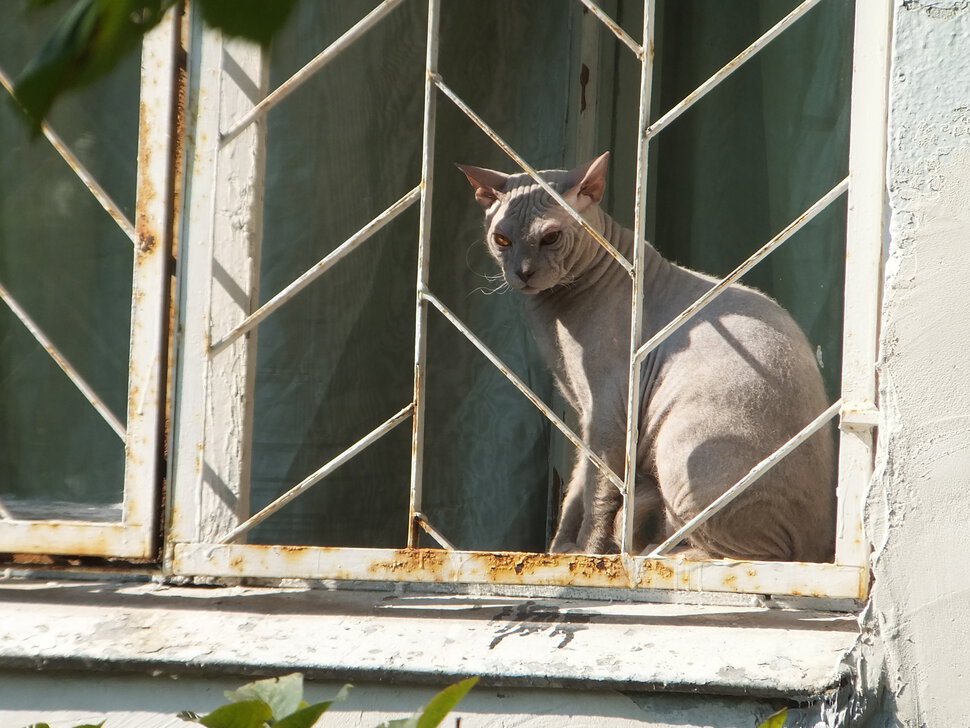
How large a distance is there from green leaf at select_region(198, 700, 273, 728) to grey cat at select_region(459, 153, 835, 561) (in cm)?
178

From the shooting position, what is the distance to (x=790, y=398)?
258 centimetres

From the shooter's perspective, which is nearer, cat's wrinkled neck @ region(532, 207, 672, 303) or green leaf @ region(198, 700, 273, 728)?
green leaf @ region(198, 700, 273, 728)

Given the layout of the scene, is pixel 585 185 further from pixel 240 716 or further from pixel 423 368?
pixel 240 716

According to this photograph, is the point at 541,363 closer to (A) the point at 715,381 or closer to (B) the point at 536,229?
(B) the point at 536,229

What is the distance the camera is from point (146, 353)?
6.67ft

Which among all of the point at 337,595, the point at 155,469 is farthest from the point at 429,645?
the point at 155,469

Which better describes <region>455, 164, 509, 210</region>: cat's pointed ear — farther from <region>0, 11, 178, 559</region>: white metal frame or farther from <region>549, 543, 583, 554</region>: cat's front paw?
<region>0, 11, 178, 559</region>: white metal frame

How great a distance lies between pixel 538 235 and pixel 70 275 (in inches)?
48.1

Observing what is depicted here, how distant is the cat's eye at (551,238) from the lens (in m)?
2.94

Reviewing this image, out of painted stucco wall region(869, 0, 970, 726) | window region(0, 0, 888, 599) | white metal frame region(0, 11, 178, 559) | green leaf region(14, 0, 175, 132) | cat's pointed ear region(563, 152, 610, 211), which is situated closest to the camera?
green leaf region(14, 0, 175, 132)

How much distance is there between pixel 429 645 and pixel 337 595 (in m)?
0.36

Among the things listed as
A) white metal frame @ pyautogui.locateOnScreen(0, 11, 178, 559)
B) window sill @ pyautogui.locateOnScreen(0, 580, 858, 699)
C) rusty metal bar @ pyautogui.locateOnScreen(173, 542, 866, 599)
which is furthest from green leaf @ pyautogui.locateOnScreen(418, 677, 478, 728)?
white metal frame @ pyautogui.locateOnScreen(0, 11, 178, 559)

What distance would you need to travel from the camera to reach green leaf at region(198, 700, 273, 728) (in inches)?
36.2

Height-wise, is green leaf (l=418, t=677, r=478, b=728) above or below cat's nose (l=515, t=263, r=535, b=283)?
below
